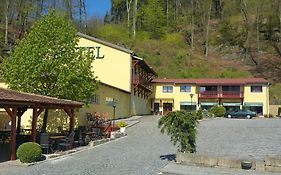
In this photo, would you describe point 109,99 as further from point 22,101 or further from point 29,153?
point 29,153

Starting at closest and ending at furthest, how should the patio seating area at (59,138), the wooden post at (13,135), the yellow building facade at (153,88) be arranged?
the wooden post at (13,135) → the patio seating area at (59,138) → the yellow building facade at (153,88)

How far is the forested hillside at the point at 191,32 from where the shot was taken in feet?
214

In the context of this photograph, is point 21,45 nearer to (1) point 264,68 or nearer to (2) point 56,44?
(2) point 56,44

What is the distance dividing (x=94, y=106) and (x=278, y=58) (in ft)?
168

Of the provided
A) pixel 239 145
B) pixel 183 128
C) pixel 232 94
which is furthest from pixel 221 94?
pixel 183 128

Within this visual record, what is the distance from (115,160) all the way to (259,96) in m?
45.5

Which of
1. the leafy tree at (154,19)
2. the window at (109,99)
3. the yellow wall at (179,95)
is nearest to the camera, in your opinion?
the window at (109,99)

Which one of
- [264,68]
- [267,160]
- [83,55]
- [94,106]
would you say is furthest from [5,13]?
[267,160]

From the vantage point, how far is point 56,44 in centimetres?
2636

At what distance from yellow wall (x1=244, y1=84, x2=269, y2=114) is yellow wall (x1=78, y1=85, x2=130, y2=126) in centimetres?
2195

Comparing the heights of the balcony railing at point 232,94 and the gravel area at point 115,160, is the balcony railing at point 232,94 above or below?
above

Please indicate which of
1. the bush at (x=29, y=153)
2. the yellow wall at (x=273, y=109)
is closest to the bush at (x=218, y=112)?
the yellow wall at (x=273, y=109)

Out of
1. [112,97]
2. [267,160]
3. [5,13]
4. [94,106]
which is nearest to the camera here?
[267,160]

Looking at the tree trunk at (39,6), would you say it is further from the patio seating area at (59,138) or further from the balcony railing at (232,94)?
the patio seating area at (59,138)
